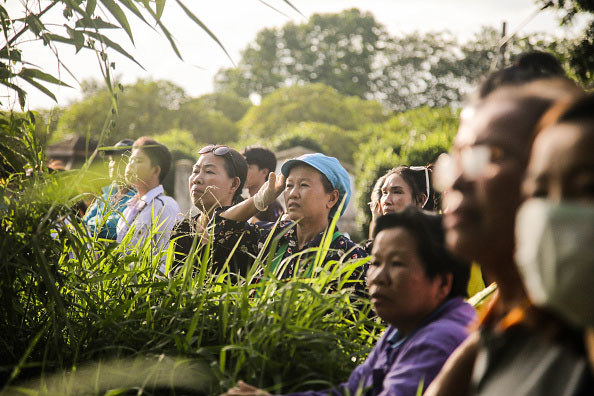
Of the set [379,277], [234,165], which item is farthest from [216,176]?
[379,277]

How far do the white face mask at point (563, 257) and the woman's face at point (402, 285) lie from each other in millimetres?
976

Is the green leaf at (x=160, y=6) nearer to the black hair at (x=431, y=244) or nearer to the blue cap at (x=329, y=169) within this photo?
the blue cap at (x=329, y=169)

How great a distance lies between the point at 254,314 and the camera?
→ 7.22ft

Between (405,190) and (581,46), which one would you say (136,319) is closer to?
(405,190)

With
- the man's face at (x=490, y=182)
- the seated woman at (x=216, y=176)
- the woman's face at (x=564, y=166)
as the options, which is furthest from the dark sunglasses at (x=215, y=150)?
the woman's face at (x=564, y=166)

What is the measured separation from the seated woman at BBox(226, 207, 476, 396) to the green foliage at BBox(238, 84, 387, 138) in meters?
42.0

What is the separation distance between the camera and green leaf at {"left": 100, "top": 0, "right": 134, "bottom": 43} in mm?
2729

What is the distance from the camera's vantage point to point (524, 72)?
1.57 metres

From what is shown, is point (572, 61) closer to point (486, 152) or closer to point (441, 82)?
point (486, 152)

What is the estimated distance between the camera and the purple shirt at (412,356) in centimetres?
177

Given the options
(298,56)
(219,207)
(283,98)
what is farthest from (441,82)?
(219,207)

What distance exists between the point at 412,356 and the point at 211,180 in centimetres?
258

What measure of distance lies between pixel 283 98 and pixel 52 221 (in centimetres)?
4412

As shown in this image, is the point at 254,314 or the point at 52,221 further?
the point at 52,221
